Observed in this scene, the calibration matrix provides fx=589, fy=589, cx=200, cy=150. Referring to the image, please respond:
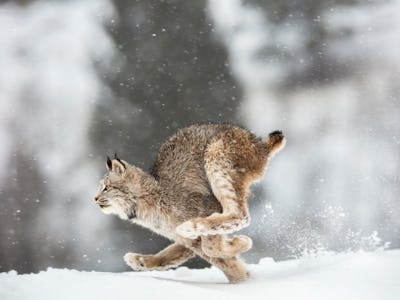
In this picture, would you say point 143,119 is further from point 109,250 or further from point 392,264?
point 392,264

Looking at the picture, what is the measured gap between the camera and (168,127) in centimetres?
652

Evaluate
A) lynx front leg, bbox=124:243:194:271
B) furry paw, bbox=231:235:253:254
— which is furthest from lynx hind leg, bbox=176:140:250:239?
lynx front leg, bbox=124:243:194:271

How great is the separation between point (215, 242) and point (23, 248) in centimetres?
358

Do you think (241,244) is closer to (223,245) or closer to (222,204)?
(223,245)

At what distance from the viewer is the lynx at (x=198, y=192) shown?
14.3ft

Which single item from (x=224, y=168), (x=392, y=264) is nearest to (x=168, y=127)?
(x=224, y=168)

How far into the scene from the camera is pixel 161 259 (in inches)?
187

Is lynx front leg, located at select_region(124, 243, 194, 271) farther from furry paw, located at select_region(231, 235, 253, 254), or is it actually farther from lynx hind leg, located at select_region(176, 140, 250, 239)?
lynx hind leg, located at select_region(176, 140, 250, 239)

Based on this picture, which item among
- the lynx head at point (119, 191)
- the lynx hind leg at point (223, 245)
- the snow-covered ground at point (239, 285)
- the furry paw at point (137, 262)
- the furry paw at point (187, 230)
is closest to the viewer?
the snow-covered ground at point (239, 285)

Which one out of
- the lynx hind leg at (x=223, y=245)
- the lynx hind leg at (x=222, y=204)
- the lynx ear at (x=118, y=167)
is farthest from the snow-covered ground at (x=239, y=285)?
the lynx ear at (x=118, y=167)

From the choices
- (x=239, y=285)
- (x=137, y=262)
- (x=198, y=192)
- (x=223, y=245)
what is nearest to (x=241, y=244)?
(x=223, y=245)

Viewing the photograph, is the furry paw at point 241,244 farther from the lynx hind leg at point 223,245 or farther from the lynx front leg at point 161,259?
the lynx front leg at point 161,259

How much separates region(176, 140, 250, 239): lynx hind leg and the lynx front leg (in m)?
0.68

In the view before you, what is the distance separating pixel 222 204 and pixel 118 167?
83 centimetres
